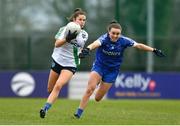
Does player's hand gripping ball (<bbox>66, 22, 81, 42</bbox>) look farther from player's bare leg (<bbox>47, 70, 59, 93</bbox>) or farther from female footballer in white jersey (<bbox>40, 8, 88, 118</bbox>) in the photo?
player's bare leg (<bbox>47, 70, 59, 93</bbox>)

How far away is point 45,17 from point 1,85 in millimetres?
7908

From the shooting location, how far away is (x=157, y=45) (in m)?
33.4

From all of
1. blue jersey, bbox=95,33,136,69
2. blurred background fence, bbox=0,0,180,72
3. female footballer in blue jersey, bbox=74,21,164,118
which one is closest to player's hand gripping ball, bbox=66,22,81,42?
female footballer in blue jersey, bbox=74,21,164,118

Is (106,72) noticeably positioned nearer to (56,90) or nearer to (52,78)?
(52,78)

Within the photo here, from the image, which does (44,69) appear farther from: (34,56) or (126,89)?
(126,89)

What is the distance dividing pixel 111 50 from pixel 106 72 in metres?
0.53

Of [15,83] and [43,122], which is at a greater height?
[43,122]

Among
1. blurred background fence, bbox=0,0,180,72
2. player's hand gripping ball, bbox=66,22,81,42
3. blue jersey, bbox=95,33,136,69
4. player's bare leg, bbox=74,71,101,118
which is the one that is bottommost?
blurred background fence, bbox=0,0,180,72

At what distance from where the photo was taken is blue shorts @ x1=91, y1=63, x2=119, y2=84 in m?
15.0

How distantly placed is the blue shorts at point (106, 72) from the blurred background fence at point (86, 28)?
16974 mm

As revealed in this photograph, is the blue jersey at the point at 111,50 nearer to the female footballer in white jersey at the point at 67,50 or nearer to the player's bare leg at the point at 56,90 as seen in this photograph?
the female footballer in white jersey at the point at 67,50

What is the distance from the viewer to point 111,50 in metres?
14.8

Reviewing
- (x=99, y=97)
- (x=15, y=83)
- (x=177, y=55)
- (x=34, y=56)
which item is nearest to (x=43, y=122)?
(x=99, y=97)

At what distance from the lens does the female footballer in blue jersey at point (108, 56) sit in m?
14.6
